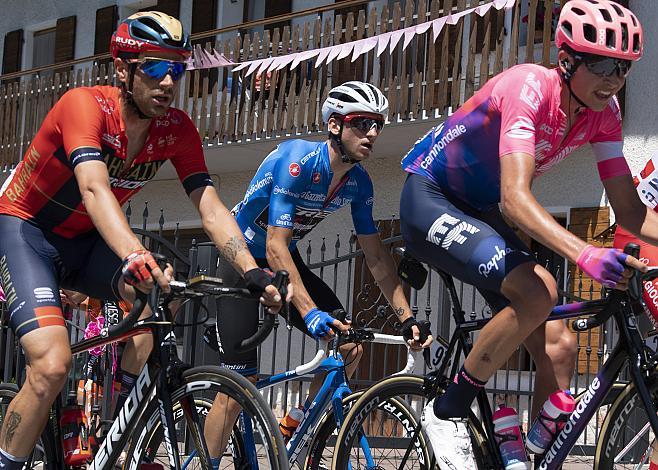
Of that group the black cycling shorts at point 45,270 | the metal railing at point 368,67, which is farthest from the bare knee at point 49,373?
the metal railing at point 368,67

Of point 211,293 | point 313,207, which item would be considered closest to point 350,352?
point 313,207

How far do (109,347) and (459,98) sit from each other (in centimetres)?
642

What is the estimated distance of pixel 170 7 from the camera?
19047 millimetres

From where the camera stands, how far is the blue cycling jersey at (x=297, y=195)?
5.72 metres

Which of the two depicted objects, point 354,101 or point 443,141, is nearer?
point 443,141

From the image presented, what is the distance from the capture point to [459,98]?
1320 cm

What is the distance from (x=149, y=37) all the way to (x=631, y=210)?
209 cm

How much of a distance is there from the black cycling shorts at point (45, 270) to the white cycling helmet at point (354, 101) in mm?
1522

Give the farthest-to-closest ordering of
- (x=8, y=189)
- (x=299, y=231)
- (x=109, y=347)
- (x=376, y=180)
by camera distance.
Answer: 1. (x=376, y=180)
2. (x=109, y=347)
3. (x=299, y=231)
4. (x=8, y=189)

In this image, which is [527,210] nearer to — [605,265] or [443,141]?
[605,265]

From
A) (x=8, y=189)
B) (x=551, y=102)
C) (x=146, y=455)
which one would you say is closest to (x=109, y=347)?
(x=8, y=189)

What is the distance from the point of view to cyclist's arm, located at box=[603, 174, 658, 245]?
15.7 feet

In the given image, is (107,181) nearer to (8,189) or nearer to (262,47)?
(8,189)

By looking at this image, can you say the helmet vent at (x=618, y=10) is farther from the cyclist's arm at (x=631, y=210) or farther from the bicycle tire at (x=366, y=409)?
the bicycle tire at (x=366, y=409)
